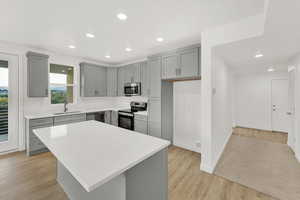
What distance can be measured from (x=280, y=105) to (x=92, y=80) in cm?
695

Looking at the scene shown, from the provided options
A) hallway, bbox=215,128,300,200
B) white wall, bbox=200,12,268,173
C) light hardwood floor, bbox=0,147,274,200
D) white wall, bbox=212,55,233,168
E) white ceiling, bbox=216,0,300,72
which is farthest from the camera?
white wall, bbox=212,55,233,168

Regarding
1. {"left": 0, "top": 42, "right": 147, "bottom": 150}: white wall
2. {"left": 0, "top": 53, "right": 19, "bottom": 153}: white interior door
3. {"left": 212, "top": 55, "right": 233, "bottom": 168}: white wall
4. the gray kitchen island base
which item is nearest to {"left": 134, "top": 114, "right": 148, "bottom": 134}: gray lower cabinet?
{"left": 0, "top": 42, "right": 147, "bottom": 150}: white wall

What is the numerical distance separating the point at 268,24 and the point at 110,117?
14.7 feet

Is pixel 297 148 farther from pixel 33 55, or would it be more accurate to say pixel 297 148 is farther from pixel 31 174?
pixel 33 55

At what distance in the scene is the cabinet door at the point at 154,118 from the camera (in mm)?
3551

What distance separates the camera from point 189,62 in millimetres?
2955

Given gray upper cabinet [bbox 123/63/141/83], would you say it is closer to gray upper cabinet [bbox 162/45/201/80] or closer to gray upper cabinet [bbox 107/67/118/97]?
gray upper cabinet [bbox 107/67/118/97]

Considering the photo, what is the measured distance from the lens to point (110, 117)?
4.70 metres

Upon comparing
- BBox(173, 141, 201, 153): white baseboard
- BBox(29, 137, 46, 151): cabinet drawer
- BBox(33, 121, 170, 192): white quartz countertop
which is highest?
BBox(33, 121, 170, 192): white quartz countertop

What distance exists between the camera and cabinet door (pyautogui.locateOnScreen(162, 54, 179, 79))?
10.4 feet

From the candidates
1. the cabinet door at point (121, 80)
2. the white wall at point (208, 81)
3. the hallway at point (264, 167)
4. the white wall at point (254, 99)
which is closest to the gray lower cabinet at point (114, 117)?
the cabinet door at point (121, 80)

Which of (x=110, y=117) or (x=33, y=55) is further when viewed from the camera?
(x=110, y=117)

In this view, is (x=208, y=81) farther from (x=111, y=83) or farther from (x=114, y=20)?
(x=111, y=83)

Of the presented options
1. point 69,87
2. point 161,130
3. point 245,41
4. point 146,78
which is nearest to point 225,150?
point 161,130
